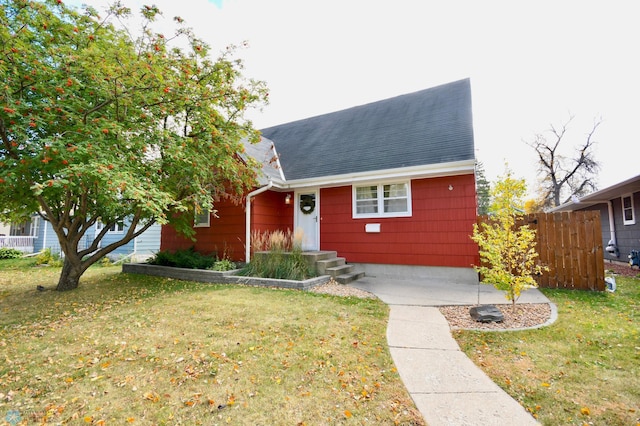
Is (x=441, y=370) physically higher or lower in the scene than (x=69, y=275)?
lower

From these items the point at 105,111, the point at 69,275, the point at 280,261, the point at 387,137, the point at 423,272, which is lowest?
the point at 423,272

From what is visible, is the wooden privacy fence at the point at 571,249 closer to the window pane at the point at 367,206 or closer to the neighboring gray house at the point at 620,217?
the window pane at the point at 367,206

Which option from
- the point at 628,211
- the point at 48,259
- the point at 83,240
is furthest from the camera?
the point at 83,240

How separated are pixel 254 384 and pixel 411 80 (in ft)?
41.8

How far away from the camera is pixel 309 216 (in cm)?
893

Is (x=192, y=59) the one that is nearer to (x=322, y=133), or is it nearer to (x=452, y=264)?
(x=322, y=133)

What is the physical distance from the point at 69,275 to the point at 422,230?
825 centimetres

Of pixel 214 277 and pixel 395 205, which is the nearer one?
pixel 214 277

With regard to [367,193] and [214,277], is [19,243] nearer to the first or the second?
[214,277]

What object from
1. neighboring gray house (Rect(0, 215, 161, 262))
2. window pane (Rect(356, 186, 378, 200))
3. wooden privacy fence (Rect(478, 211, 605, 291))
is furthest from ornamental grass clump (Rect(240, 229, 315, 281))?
neighboring gray house (Rect(0, 215, 161, 262))

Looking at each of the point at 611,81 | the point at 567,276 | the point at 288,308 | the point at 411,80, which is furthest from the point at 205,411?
the point at 611,81

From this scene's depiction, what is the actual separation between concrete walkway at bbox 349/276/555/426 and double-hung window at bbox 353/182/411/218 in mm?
2907

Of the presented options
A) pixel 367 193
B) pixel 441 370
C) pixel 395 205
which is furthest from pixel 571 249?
pixel 441 370

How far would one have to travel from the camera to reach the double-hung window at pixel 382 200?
24.9 feet
